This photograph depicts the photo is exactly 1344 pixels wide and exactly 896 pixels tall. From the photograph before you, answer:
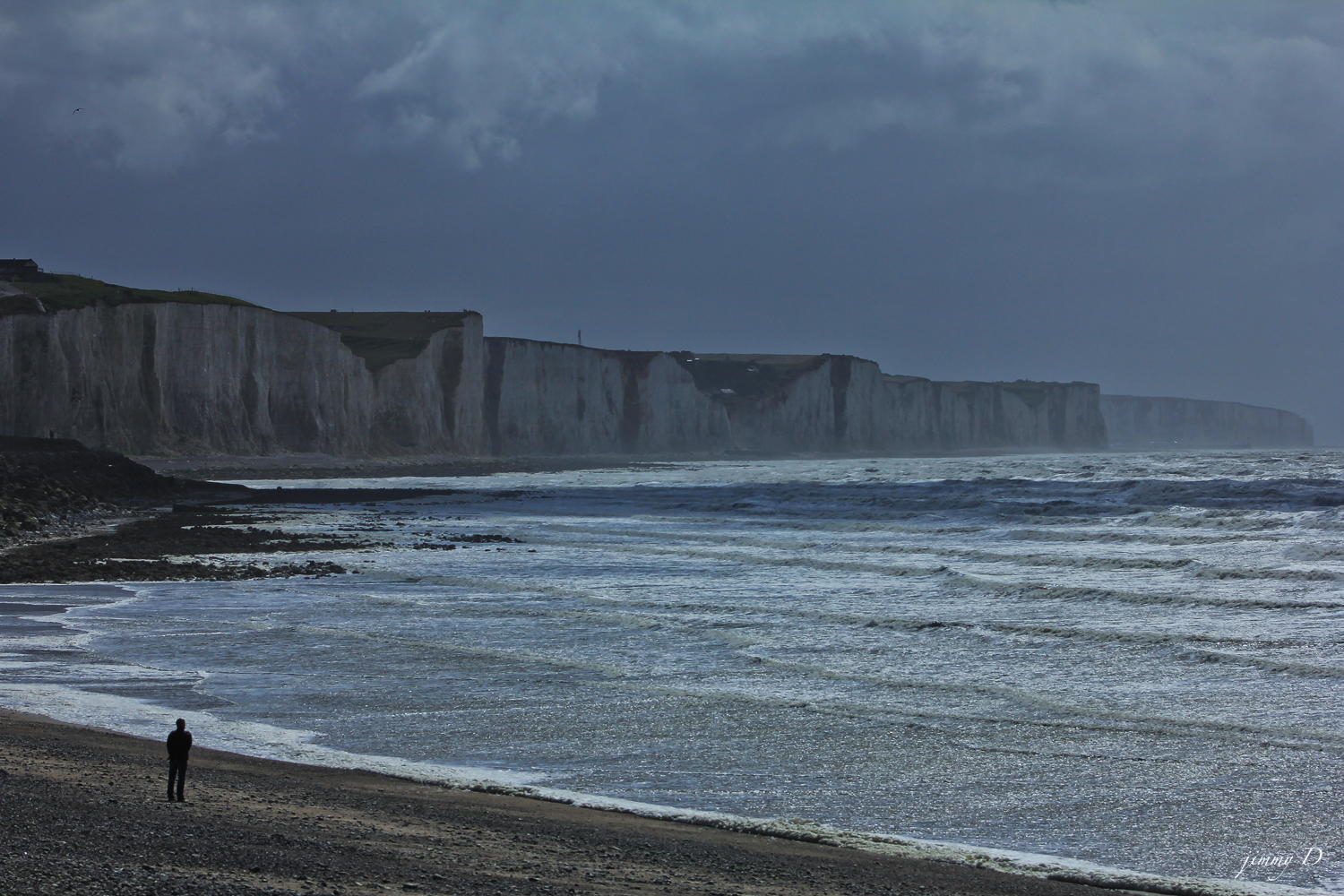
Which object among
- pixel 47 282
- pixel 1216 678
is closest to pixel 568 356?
pixel 47 282

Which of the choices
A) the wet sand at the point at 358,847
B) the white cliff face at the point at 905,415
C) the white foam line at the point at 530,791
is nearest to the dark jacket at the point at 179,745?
the wet sand at the point at 358,847

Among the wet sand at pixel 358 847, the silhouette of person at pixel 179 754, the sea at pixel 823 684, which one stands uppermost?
the silhouette of person at pixel 179 754

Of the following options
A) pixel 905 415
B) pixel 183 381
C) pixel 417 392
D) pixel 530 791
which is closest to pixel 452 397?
pixel 417 392

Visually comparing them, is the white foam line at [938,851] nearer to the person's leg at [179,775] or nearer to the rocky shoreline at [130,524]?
the person's leg at [179,775]

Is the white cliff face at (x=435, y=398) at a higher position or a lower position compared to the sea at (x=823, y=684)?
higher

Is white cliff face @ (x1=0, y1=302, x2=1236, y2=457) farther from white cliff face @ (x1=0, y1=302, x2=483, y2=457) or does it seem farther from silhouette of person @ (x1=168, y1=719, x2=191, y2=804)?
silhouette of person @ (x1=168, y1=719, x2=191, y2=804)

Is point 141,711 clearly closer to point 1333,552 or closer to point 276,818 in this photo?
point 276,818
